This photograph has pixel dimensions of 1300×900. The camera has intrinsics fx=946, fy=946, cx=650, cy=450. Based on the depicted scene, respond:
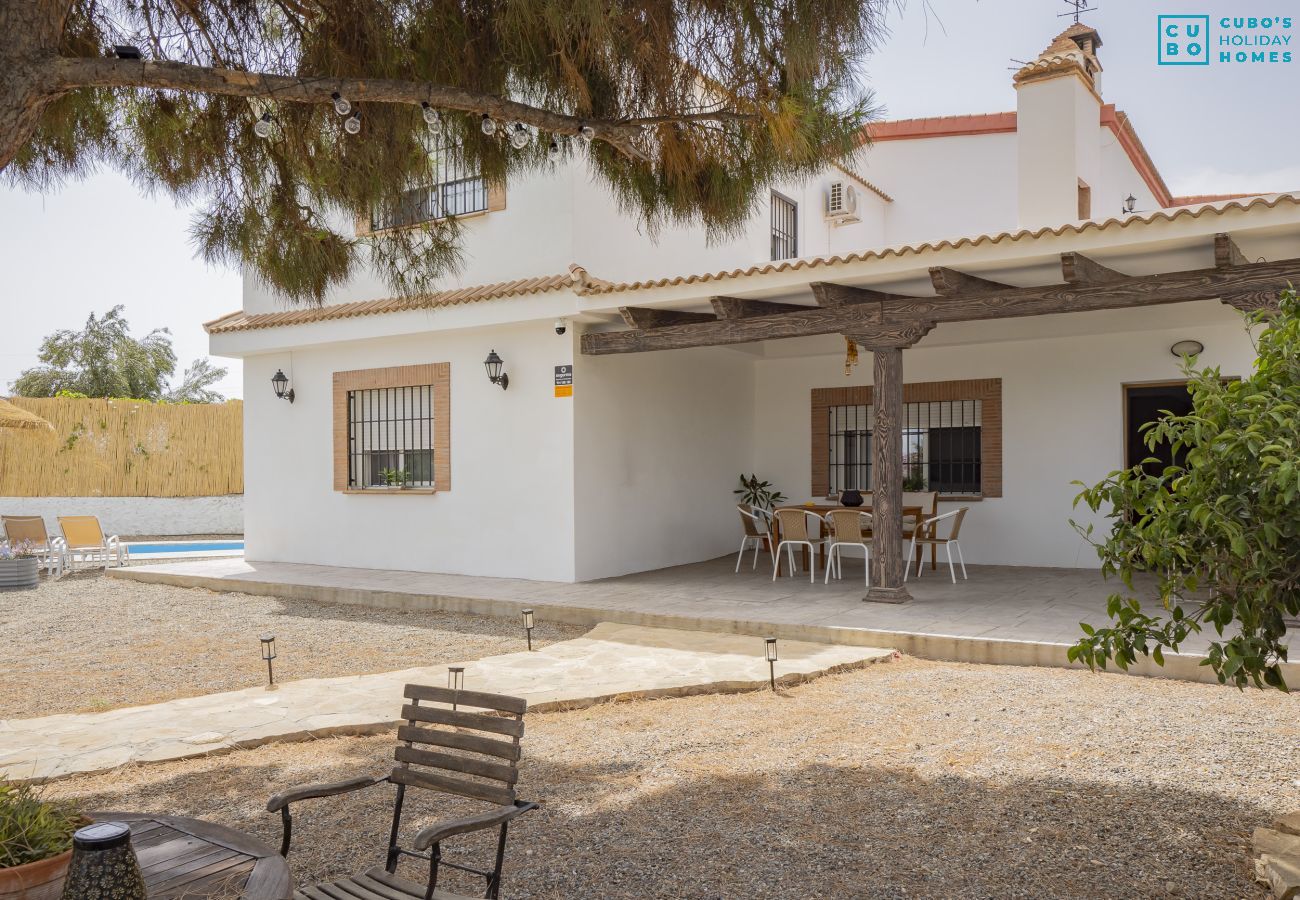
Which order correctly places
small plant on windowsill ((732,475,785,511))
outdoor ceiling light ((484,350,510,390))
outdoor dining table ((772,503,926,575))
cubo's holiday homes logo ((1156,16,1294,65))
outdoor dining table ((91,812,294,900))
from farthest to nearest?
small plant on windowsill ((732,475,785,511)) < outdoor ceiling light ((484,350,510,390)) < outdoor dining table ((772,503,926,575)) < cubo's holiday homes logo ((1156,16,1294,65)) < outdoor dining table ((91,812,294,900))

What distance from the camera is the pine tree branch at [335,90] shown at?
3168mm

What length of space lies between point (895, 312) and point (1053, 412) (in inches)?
144

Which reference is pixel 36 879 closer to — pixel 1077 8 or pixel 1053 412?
pixel 1053 412

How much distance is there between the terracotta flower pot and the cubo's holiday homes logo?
10.5 metres

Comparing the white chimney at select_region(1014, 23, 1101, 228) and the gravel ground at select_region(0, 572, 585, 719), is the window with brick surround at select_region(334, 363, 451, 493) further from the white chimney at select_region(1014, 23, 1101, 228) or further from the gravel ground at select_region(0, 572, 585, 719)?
the white chimney at select_region(1014, 23, 1101, 228)

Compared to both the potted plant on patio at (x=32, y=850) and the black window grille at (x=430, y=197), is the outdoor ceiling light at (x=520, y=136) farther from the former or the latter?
the potted plant on patio at (x=32, y=850)

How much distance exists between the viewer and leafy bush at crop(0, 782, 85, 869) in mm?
1837

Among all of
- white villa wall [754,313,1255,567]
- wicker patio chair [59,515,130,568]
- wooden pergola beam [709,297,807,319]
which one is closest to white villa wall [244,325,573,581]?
wooden pergola beam [709,297,807,319]

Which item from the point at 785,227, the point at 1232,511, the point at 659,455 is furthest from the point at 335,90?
the point at 785,227

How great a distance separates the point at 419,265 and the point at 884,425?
162 inches

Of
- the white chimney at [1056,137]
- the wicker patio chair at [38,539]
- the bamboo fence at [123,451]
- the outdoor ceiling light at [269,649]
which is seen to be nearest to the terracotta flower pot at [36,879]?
the outdoor ceiling light at [269,649]

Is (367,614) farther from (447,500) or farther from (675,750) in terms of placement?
(675,750)

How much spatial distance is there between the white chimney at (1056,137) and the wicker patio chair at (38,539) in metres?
12.4

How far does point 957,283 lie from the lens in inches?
287
